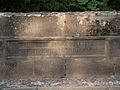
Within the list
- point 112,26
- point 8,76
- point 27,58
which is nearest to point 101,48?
point 112,26

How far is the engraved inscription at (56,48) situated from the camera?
18.7 feet

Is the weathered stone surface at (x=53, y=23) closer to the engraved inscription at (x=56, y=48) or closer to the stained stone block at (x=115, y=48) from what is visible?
the engraved inscription at (x=56, y=48)

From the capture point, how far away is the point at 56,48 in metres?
5.76

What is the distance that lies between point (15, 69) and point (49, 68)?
Answer: 0.59m

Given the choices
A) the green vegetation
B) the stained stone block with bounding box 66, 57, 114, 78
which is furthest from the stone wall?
the green vegetation

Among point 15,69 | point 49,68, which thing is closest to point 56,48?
point 49,68

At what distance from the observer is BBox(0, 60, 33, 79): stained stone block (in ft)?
18.7

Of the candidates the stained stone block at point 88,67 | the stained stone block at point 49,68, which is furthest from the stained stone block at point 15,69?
the stained stone block at point 88,67

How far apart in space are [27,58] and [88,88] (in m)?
1.21

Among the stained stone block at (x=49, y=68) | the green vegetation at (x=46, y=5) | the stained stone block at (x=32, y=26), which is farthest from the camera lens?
the green vegetation at (x=46, y=5)

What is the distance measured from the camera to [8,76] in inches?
226

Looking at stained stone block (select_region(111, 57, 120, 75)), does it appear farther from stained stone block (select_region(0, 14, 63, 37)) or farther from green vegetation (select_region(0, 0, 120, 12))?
green vegetation (select_region(0, 0, 120, 12))

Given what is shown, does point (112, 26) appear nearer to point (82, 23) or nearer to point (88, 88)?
point (82, 23)

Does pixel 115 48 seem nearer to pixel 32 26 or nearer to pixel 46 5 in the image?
pixel 32 26
